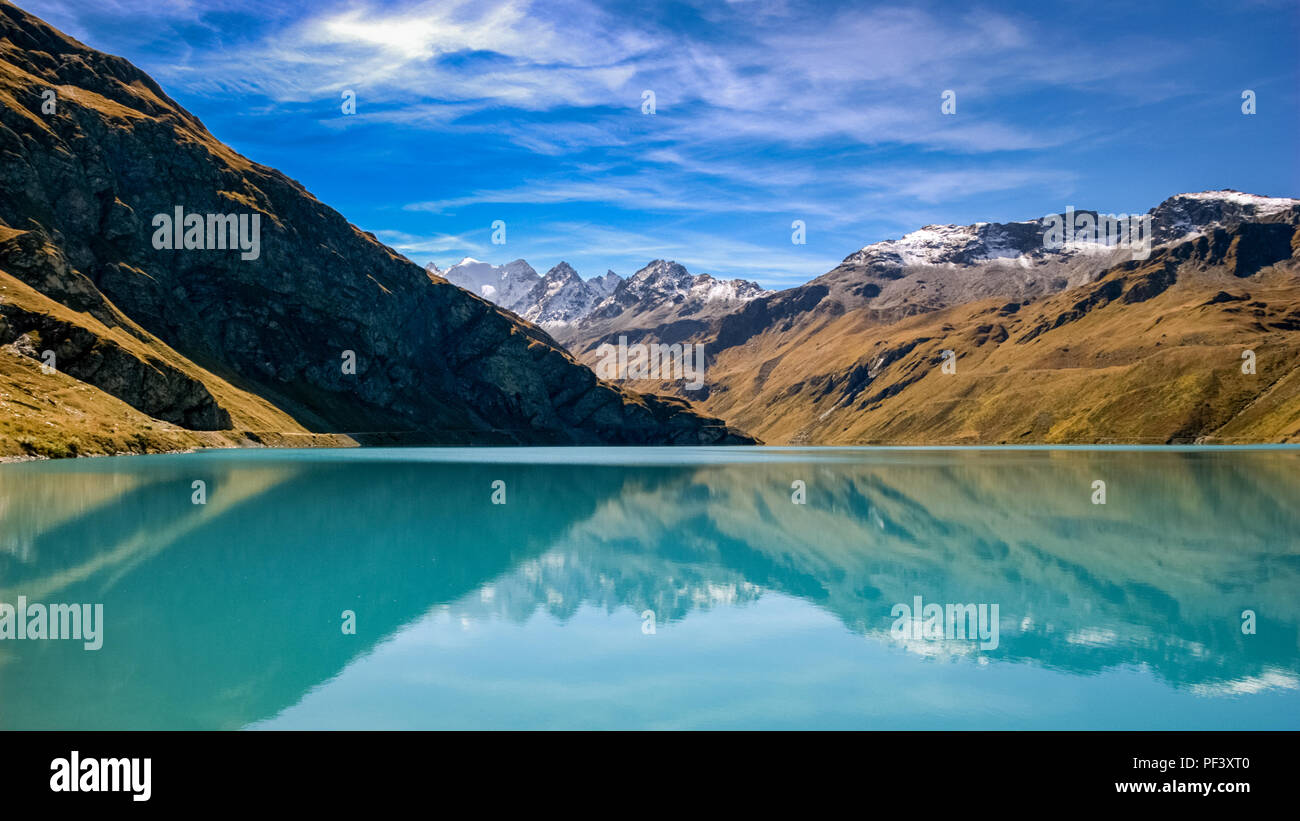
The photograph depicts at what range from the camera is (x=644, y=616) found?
28203mm

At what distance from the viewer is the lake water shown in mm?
17906

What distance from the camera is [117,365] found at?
6289 inches

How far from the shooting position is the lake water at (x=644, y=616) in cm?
1791

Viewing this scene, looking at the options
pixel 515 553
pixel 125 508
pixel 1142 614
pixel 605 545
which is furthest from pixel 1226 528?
pixel 125 508

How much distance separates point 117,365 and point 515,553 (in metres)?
158

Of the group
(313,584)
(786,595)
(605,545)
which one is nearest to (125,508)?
(313,584)
